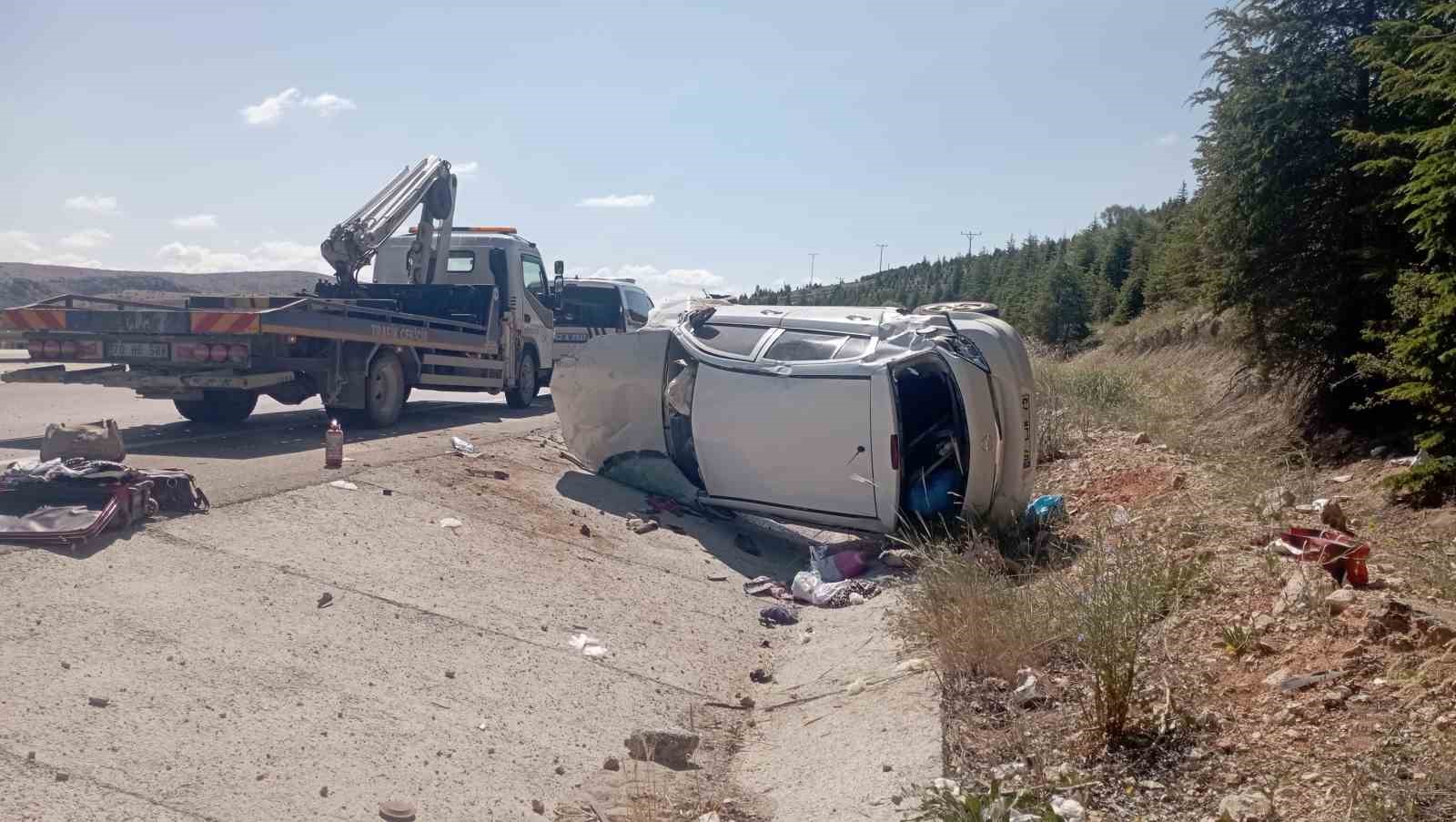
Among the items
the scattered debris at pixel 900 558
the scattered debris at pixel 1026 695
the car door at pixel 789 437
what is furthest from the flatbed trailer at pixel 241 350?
the scattered debris at pixel 1026 695

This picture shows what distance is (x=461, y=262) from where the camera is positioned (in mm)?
17062

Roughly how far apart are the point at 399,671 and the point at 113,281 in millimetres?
47139

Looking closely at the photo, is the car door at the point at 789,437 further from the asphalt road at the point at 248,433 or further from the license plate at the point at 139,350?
Result: the license plate at the point at 139,350

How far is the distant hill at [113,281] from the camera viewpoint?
39.3m

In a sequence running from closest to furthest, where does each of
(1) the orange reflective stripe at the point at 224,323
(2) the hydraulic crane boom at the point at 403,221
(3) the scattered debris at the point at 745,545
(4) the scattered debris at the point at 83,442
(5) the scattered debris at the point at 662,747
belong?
(5) the scattered debris at the point at 662,747 < (4) the scattered debris at the point at 83,442 < (3) the scattered debris at the point at 745,545 < (1) the orange reflective stripe at the point at 224,323 < (2) the hydraulic crane boom at the point at 403,221

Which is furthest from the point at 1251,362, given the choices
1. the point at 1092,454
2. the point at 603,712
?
the point at 603,712

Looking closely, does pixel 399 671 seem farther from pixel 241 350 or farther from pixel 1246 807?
pixel 241 350

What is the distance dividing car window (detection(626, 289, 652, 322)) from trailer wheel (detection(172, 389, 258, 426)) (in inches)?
388

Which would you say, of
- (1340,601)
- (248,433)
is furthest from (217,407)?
(1340,601)

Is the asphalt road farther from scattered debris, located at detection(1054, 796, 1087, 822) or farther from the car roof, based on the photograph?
scattered debris, located at detection(1054, 796, 1087, 822)

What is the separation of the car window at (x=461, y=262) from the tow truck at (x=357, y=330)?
24 mm

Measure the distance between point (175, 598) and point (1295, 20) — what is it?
11937 mm

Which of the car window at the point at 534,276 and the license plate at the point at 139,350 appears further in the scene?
the car window at the point at 534,276

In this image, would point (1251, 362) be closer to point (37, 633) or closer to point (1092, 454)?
point (1092, 454)
